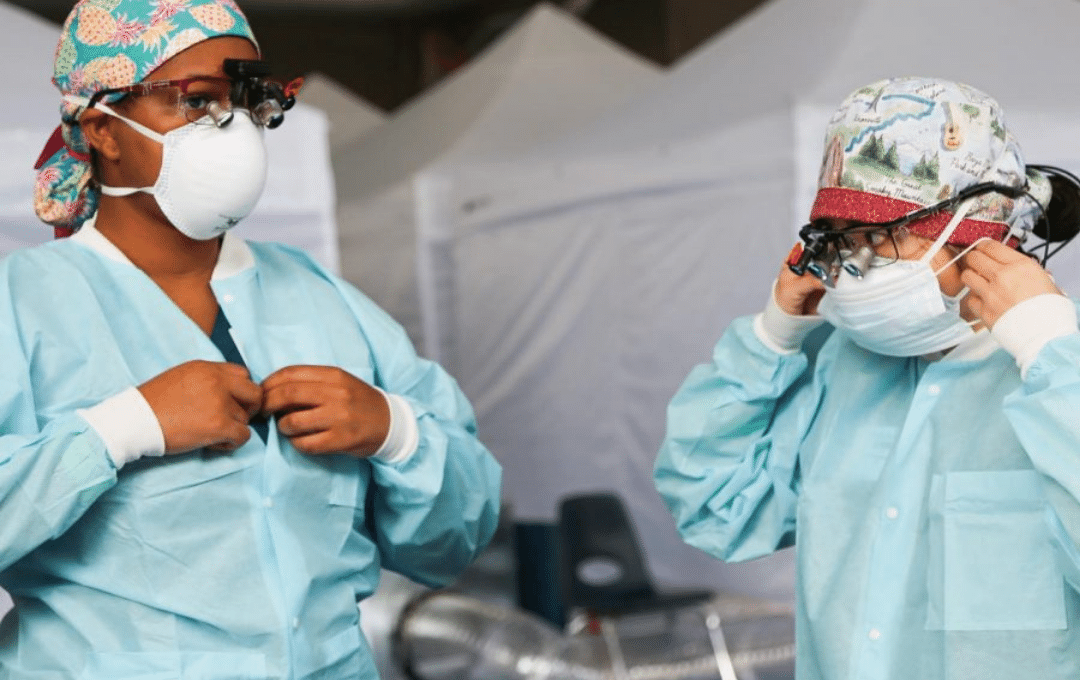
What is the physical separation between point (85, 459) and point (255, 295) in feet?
1.11

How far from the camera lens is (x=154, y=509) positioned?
135 cm

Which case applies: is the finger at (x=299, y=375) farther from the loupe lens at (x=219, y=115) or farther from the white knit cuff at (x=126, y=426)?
the loupe lens at (x=219, y=115)

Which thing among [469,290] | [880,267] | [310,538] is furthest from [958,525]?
[469,290]

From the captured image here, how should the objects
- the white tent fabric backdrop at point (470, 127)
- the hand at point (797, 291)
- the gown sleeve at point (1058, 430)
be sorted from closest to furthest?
the gown sleeve at point (1058, 430) < the hand at point (797, 291) < the white tent fabric backdrop at point (470, 127)

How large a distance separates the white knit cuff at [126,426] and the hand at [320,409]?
0.14 meters

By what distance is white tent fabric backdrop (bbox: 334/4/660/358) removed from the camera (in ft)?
16.5

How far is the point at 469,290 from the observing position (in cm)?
505

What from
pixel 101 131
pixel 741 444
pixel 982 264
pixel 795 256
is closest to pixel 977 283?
pixel 982 264

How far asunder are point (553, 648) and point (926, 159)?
7.70 ft

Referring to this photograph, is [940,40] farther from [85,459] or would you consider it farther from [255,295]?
[85,459]

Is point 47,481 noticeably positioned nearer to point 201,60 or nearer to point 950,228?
point 201,60

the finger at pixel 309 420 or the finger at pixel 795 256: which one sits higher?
the finger at pixel 795 256

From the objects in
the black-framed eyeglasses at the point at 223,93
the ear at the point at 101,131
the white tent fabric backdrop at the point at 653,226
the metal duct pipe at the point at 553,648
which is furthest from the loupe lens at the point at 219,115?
the metal duct pipe at the point at 553,648

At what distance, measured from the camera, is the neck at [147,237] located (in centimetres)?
146
